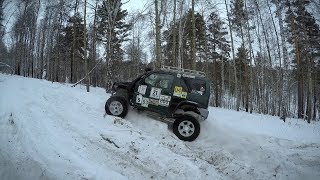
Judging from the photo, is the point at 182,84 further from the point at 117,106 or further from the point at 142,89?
the point at 117,106

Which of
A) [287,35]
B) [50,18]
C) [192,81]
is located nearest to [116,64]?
[50,18]

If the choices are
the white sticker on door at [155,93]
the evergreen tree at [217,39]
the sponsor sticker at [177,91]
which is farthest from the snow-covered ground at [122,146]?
the evergreen tree at [217,39]

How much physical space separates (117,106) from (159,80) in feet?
5.80

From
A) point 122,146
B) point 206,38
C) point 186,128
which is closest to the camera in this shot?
point 122,146

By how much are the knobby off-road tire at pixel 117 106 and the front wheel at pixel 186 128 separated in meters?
1.87

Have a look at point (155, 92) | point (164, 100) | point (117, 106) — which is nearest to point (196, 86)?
point (164, 100)

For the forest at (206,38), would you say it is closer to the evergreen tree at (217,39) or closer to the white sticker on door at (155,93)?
the evergreen tree at (217,39)

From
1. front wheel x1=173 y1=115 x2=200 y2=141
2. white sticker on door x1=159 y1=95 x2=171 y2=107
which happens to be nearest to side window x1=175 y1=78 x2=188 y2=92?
white sticker on door x1=159 y1=95 x2=171 y2=107

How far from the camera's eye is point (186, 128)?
10.2m

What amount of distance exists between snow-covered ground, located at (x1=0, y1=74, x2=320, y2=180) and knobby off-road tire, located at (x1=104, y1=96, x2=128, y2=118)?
290 millimetres

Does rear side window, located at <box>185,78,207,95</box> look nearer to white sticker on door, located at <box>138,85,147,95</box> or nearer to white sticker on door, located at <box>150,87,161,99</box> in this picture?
white sticker on door, located at <box>150,87,161,99</box>

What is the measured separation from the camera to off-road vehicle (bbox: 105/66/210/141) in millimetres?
10281

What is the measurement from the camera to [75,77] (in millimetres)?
44938

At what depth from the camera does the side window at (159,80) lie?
35.3ft
